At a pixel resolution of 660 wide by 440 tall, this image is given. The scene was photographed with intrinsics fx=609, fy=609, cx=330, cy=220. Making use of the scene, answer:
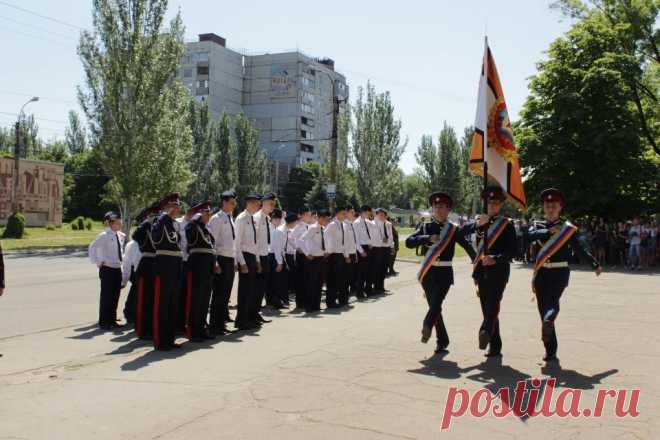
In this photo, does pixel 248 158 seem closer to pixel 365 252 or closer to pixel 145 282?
pixel 365 252

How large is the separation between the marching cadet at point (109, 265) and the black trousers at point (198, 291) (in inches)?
61.7

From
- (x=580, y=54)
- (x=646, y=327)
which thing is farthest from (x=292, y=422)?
(x=580, y=54)

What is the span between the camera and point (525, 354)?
7.46 metres

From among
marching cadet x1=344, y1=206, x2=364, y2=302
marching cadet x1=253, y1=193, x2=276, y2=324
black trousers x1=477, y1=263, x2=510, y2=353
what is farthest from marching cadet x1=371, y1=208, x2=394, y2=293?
black trousers x1=477, y1=263, x2=510, y2=353

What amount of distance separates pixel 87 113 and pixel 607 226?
87.3 feet

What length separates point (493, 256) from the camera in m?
7.27

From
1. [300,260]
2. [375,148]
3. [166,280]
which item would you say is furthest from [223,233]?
[375,148]

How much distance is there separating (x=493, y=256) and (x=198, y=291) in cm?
393

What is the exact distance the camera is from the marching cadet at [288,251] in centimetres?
1256

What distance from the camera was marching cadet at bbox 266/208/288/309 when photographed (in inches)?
469

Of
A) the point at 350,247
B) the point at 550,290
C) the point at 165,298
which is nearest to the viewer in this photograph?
the point at 550,290

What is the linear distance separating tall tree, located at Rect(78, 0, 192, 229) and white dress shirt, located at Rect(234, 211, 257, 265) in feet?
82.8

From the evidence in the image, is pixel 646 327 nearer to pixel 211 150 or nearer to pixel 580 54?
pixel 580 54

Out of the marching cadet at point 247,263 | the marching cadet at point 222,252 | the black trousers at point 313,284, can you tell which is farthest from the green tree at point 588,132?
the marching cadet at point 222,252
